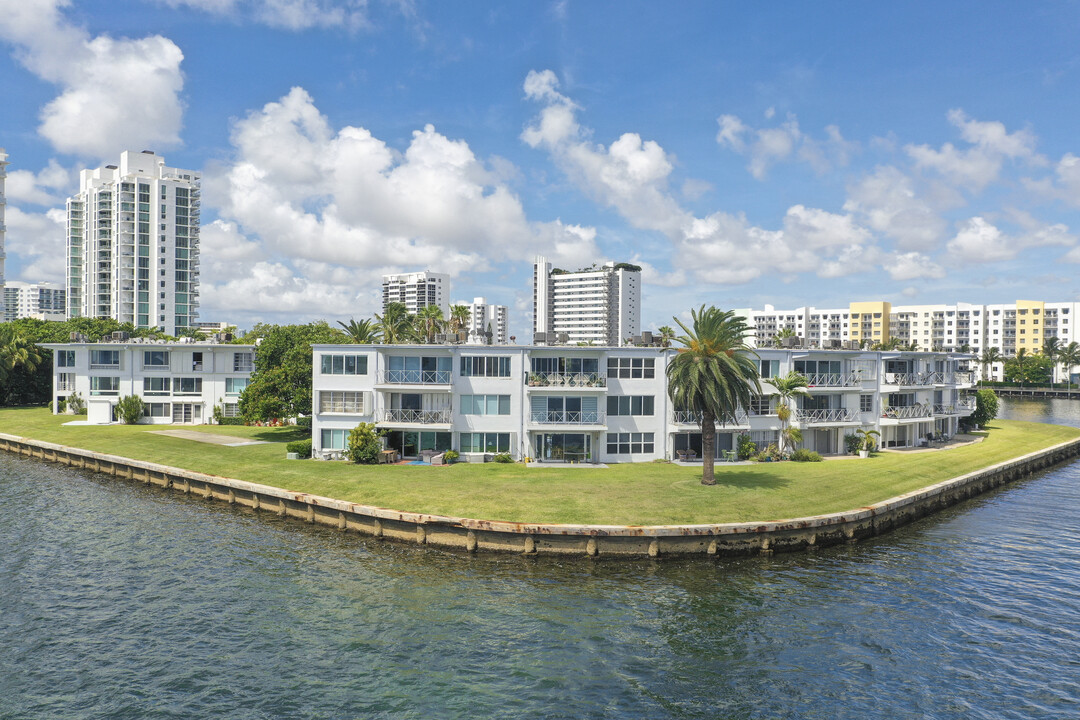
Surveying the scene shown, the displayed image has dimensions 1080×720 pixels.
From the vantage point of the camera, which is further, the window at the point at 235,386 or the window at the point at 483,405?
the window at the point at 235,386

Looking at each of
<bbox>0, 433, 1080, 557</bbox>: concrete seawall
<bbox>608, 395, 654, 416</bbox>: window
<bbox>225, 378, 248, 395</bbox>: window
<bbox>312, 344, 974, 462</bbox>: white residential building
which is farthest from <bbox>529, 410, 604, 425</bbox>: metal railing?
<bbox>225, 378, 248, 395</bbox>: window

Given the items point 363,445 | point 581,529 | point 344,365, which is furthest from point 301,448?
point 581,529

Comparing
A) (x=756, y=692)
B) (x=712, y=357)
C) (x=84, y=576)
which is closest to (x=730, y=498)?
(x=712, y=357)

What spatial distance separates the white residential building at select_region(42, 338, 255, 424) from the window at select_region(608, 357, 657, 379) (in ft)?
162

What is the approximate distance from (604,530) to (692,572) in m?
4.93

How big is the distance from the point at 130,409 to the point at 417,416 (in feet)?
147

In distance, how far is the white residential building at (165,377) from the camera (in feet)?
256

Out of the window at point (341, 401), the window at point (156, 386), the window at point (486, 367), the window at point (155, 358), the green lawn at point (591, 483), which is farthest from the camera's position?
the window at point (156, 386)

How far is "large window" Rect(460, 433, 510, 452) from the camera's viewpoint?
5319 centimetres

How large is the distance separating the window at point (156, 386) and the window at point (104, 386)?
126 inches

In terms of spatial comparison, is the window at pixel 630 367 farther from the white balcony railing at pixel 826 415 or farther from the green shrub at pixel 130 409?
the green shrub at pixel 130 409

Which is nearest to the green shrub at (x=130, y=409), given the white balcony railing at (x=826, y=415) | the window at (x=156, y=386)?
the window at (x=156, y=386)

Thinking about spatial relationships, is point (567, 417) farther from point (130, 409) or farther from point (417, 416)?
point (130, 409)

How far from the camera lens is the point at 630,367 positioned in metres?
54.5
